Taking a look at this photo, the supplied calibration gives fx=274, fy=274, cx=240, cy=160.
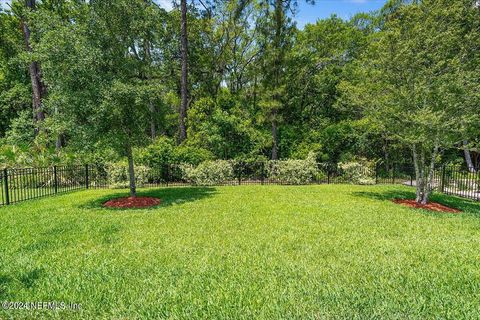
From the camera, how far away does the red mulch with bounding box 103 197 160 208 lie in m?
7.96

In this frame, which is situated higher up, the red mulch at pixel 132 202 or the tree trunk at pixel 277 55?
the tree trunk at pixel 277 55

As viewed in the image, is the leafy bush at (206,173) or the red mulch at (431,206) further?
the leafy bush at (206,173)

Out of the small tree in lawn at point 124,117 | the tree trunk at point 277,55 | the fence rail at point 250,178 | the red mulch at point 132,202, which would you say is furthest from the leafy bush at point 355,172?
the small tree in lawn at point 124,117

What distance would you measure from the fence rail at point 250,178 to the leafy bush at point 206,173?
0.05 metres

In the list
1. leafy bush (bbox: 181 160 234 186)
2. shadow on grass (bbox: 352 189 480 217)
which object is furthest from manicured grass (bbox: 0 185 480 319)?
leafy bush (bbox: 181 160 234 186)

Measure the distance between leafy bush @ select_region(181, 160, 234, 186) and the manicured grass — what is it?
16.0 ft

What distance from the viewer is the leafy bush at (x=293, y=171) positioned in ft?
41.8

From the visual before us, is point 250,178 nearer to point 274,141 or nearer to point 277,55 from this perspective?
point 274,141

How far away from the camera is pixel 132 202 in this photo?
8203 mm

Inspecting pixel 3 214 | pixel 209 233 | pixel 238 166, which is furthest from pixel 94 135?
pixel 238 166

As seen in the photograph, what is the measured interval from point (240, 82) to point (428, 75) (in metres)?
14.0

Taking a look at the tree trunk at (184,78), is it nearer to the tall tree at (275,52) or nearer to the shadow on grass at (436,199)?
the tall tree at (275,52)

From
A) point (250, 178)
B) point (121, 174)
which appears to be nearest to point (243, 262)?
point (121, 174)

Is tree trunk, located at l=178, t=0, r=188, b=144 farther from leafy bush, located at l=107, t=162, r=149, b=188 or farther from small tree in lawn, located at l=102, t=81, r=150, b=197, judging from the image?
small tree in lawn, located at l=102, t=81, r=150, b=197
